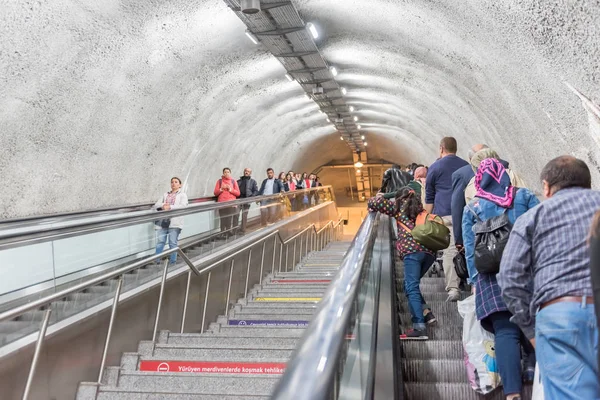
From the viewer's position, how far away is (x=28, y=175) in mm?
7883

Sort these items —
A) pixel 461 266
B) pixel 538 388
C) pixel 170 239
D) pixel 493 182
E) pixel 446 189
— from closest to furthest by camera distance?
1. pixel 538 388
2. pixel 493 182
3. pixel 461 266
4. pixel 446 189
5. pixel 170 239

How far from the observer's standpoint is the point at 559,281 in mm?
2318

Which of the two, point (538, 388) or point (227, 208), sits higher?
point (227, 208)

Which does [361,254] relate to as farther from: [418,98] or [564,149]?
[418,98]

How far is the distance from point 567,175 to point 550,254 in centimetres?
33

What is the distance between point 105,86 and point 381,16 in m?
3.89

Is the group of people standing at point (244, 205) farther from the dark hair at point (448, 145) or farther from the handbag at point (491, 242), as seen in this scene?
the handbag at point (491, 242)

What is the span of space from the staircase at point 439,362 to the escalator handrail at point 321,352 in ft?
5.74

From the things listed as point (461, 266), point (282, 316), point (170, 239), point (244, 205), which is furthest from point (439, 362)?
point (244, 205)

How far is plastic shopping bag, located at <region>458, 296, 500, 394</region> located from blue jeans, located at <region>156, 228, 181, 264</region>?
340 cm

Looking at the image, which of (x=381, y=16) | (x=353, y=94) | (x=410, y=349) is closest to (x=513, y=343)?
(x=410, y=349)

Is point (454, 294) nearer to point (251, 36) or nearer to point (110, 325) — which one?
point (110, 325)

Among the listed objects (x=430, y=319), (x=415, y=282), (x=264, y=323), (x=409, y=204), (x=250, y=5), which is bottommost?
(x=264, y=323)

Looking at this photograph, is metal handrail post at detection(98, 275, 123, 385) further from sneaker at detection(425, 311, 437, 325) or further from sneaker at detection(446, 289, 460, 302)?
sneaker at detection(446, 289, 460, 302)
